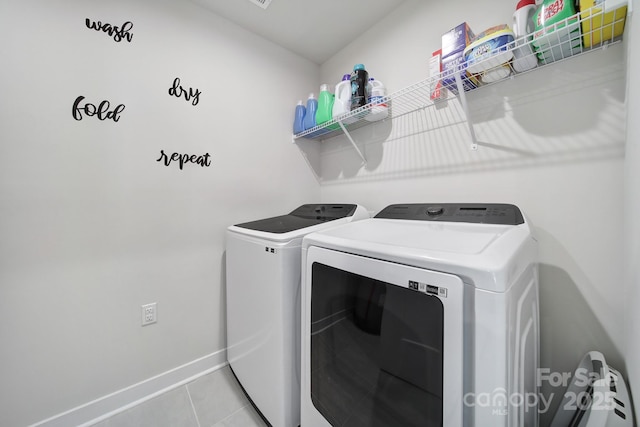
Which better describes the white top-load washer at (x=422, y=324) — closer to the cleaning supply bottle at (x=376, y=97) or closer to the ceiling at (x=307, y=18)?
the cleaning supply bottle at (x=376, y=97)

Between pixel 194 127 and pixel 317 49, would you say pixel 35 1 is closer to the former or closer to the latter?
pixel 194 127

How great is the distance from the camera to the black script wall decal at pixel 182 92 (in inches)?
61.7

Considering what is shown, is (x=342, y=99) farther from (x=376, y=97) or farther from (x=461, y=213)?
(x=461, y=213)

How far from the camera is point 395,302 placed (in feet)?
2.41

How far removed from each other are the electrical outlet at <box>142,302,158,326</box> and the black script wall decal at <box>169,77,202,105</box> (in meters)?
1.39

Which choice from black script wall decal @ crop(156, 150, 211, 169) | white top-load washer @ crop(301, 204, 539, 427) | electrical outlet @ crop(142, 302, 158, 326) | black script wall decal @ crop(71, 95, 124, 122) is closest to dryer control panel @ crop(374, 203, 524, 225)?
white top-load washer @ crop(301, 204, 539, 427)

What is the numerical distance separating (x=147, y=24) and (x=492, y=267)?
219 centimetres

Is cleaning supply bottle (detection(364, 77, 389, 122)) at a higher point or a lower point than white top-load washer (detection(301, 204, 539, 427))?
higher

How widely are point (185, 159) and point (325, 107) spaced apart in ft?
3.64

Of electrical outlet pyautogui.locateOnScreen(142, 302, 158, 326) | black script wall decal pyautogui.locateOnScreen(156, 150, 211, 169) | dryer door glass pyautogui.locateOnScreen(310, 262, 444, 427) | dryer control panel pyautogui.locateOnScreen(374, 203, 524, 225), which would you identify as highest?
black script wall decal pyautogui.locateOnScreen(156, 150, 211, 169)

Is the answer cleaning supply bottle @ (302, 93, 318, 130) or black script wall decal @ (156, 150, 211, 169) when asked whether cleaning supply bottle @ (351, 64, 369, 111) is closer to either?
cleaning supply bottle @ (302, 93, 318, 130)

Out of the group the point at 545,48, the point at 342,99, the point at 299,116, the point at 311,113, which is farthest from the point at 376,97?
the point at 545,48

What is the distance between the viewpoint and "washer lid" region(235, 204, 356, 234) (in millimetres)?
1387

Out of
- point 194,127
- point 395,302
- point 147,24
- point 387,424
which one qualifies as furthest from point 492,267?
point 147,24
